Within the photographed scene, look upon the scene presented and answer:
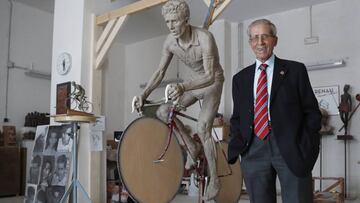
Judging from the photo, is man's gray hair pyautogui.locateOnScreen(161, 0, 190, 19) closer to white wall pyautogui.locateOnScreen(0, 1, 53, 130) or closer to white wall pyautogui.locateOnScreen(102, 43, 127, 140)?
white wall pyautogui.locateOnScreen(0, 1, 53, 130)

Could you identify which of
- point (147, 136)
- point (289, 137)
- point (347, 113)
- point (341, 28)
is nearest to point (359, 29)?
point (341, 28)

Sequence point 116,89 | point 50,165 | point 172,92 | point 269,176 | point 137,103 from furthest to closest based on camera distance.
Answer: point 116,89, point 50,165, point 137,103, point 172,92, point 269,176

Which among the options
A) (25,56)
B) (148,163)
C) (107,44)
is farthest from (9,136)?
(148,163)

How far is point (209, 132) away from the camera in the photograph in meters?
3.10

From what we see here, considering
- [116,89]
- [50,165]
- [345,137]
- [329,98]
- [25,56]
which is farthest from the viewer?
[116,89]

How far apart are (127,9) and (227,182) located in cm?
259

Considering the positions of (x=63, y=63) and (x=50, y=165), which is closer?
(x=50, y=165)

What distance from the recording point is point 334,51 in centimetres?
687

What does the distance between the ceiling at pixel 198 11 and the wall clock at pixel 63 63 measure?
1368 mm

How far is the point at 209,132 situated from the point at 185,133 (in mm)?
199

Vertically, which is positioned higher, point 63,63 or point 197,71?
point 63,63

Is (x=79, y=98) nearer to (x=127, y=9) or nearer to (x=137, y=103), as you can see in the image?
(x=127, y=9)

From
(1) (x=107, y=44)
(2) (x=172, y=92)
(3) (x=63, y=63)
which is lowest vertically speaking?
(2) (x=172, y=92)

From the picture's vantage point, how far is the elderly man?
9.48ft
